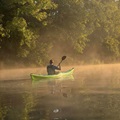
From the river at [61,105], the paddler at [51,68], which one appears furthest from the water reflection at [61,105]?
the paddler at [51,68]

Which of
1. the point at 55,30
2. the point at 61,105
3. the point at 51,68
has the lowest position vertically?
the point at 61,105

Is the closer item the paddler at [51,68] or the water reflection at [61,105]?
the water reflection at [61,105]

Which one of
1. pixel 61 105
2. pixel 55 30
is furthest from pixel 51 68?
pixel 55 30

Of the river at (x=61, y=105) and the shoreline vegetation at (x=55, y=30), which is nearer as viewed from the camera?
the river at (x=61, y=105)

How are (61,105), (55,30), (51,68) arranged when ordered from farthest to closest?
(55,30) < (51,68) < (61,105)

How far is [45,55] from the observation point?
1694 inches

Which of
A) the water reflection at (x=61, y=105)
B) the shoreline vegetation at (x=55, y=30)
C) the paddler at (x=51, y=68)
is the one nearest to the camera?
the water reflection at (x=61, y=105)

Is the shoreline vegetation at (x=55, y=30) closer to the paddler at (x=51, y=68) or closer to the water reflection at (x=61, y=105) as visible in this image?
the paddler at (x=51, y=68)

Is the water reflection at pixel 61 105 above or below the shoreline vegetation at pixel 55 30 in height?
below

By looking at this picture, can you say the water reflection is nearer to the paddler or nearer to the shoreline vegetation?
the paddler

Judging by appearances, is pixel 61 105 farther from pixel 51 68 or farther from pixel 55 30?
pixel 55 30

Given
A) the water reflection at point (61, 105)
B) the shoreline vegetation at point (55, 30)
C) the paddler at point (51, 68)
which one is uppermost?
the shoreline vegetation at point (55, 30)

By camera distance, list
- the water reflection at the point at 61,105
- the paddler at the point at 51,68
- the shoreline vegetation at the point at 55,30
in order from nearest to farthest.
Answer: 1. the water reflection at the point at 61,105
2. the paddler at the point at 51,68
3. the shoreline vegetation at the point at 55,30

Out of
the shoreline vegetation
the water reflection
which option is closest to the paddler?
the water reflection
